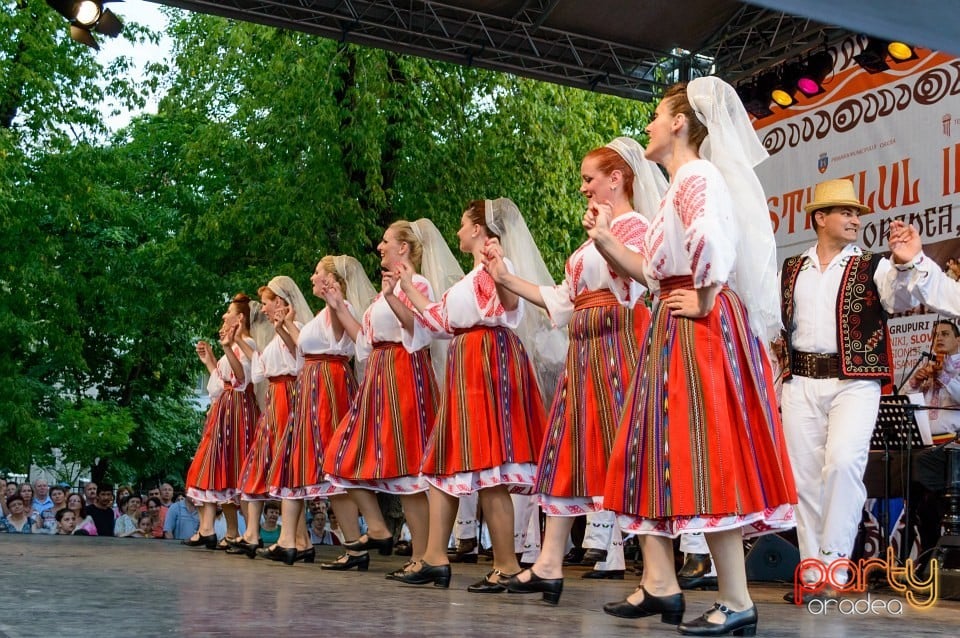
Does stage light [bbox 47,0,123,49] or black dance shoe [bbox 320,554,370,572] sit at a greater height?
stage light [bbox 47,0,123,49]

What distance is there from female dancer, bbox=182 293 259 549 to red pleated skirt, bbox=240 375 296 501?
40.5 inches

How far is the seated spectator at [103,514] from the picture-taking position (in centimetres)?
1323

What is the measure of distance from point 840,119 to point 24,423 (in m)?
11.7

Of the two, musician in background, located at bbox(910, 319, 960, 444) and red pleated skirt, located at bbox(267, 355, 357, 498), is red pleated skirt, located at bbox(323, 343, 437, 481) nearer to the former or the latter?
red pleated skirt, located at bbox(267, 355, 357, 498)

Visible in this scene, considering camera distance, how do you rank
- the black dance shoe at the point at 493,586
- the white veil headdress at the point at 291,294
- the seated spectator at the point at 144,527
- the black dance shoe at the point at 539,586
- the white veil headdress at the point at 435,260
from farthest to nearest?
the seated spectator at the point at 144,527 < the white veil headdress at the point at 291,294 < the white veil headdress at the point at 435,260 < the black dance shoe at the point at 493,586 < the black dance shoe at the point at 539,586

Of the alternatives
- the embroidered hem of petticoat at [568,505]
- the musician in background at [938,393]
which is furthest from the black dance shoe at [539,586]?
the musician in background at [938,393]

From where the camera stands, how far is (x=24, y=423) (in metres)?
16.4

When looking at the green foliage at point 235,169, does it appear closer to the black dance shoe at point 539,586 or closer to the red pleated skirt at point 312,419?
the red pleated skirt at point 312,419

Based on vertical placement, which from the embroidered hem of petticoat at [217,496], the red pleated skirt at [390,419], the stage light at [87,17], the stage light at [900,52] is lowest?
the embroidered hem of petticoat at [217,496]

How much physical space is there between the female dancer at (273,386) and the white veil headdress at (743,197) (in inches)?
174

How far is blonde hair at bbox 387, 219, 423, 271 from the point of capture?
6.62 metres

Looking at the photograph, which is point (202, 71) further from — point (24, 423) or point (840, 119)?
point (840, 119)

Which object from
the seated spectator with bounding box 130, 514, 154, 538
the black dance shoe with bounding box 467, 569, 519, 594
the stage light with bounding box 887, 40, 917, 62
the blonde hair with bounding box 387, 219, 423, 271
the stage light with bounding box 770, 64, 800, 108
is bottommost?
the seated spectator with bounding box 130, 514, 154, 538

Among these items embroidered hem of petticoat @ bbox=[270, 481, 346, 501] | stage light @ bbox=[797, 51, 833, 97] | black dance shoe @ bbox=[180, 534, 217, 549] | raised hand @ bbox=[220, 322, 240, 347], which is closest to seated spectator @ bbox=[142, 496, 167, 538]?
black dance shoe @ bbox=[180, 534, 217, 549]
